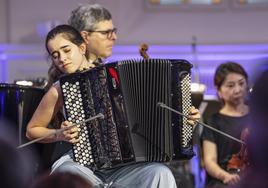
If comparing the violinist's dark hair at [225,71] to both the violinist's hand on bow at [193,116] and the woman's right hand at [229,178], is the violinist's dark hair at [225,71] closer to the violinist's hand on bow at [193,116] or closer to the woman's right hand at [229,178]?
the woman's right hand at [229,178]

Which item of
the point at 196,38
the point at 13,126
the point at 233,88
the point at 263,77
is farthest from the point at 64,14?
the point at 263,77

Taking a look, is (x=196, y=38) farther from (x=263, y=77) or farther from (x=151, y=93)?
(x=263, y=77)

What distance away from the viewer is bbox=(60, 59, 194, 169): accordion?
2.53 meters

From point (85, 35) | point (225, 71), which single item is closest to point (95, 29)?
point (85, 35)

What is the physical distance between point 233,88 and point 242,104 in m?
0.10

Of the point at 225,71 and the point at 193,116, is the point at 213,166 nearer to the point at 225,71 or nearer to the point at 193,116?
the point at 225,71

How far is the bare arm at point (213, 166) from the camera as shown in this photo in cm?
331

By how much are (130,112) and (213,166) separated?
992mm

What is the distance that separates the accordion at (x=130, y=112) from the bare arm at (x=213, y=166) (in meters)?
0.75

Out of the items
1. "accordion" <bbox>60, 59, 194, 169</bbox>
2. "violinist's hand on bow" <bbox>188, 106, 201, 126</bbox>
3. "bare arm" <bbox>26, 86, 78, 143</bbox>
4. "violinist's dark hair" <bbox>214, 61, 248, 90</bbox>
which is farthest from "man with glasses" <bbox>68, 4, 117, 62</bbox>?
"violinist's dark hair" <bbox>214, 61, 248, 90</bbox>

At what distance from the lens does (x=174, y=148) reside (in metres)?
2.62

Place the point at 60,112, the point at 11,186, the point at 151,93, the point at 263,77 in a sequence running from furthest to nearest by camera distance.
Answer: the point at 60,112, the point at 151,93, the point at 263,77, the point at 11,186

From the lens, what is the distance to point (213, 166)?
341 centimetres

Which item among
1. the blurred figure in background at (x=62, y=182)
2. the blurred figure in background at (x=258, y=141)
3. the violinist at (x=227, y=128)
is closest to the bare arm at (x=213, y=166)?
the violinist at (x=227, y=128)
